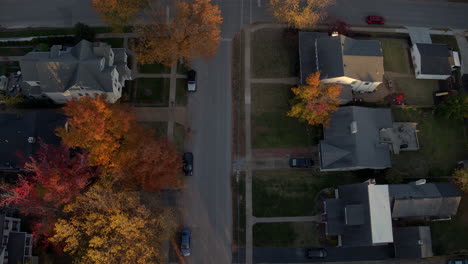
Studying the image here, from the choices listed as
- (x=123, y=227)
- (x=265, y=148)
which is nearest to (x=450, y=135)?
(x=265, y=148)

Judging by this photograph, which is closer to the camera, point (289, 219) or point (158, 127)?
point (289, 219)

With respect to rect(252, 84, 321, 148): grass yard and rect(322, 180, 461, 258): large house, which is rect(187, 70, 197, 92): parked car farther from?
rect(322, 180, 461, 258): large house

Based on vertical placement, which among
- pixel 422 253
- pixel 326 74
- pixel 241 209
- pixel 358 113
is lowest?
pixel 422 253

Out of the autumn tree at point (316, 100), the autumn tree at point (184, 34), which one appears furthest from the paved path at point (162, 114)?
the autumn tree at point (316, 100)

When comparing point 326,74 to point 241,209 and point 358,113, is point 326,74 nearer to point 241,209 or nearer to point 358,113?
point 358,113

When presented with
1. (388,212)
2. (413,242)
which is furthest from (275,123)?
(413,242)

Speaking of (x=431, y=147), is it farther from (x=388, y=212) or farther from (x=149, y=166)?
(x=149, y=166)

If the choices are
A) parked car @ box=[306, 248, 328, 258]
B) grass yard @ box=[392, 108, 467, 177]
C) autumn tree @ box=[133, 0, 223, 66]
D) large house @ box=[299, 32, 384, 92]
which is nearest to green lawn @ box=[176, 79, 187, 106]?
autumn tree @ box=[133, 0, 223, 66]
